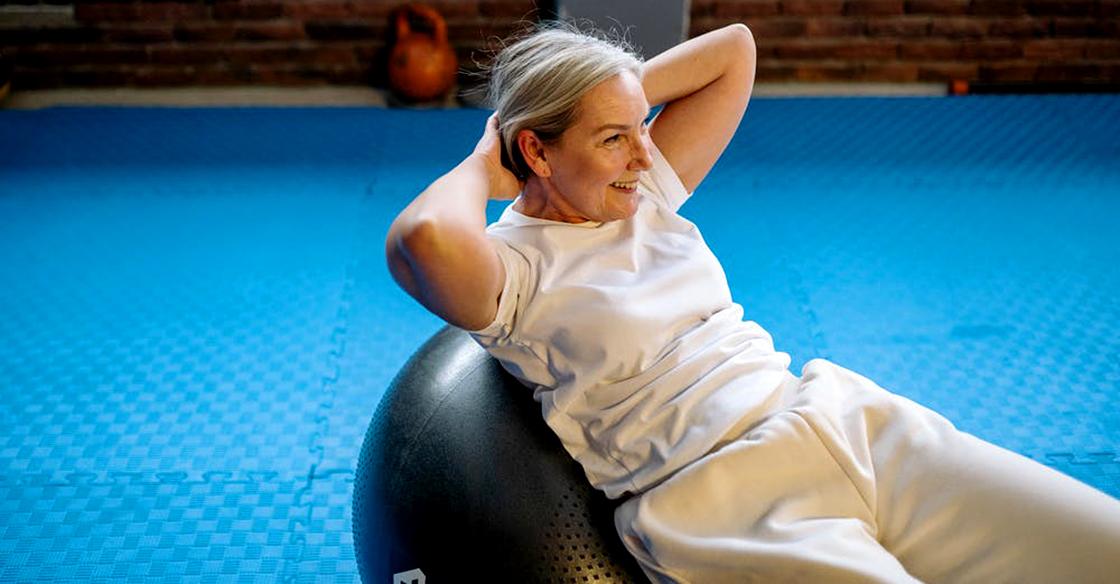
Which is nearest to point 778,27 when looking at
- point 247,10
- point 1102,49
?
point 1102,49

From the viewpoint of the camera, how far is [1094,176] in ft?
13.0

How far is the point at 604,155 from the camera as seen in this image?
169cm

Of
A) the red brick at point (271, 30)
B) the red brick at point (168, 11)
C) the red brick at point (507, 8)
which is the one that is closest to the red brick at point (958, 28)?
the red brick at point (507, 8)

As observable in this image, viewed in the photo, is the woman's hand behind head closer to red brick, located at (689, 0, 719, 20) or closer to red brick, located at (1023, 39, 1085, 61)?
red brick, located at (689, 0, 719, 20)

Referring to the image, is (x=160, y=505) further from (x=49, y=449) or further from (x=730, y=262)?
(x=730, y=262)

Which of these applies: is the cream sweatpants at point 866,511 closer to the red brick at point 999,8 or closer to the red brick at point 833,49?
the red brick at point 833,49

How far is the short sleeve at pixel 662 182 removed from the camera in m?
1.90

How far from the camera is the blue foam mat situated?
7.75 feet

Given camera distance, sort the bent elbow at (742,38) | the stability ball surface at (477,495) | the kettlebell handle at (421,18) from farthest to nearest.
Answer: the kettlebell handle at (421,18) < the bent elbow at (742,38) < the stability ball surface at (477,495)

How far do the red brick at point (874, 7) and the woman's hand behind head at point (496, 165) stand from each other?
338cm

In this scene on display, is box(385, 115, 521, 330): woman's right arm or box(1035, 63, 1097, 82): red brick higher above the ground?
box(385, 115, 521, 330): woman's right arm

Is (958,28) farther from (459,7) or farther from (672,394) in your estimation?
(672,394)

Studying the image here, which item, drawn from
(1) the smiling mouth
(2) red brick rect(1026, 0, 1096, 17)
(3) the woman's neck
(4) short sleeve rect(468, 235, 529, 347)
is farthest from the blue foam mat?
(1) the smiling mouth

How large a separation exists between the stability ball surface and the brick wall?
10.6ft
